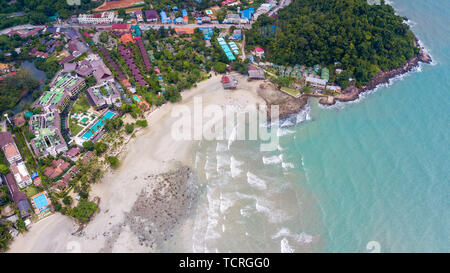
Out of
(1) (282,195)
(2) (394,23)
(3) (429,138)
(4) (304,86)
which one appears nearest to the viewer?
(1) (282,195)

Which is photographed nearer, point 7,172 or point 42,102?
point 7,172

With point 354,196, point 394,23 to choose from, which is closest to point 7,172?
point 354,196

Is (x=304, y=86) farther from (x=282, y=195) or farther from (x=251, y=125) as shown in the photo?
(x=282, y=195)

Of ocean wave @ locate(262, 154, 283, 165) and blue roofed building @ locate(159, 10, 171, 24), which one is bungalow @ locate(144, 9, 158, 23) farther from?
ocean wave @ locate(262, 154, 283, 165)

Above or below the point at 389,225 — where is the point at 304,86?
above

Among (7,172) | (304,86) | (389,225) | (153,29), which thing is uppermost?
(153,29)

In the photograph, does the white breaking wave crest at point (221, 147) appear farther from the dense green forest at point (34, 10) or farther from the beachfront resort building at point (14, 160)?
the dense green forest at point (34, 10)

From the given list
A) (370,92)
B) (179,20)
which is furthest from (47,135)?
(370,92)
